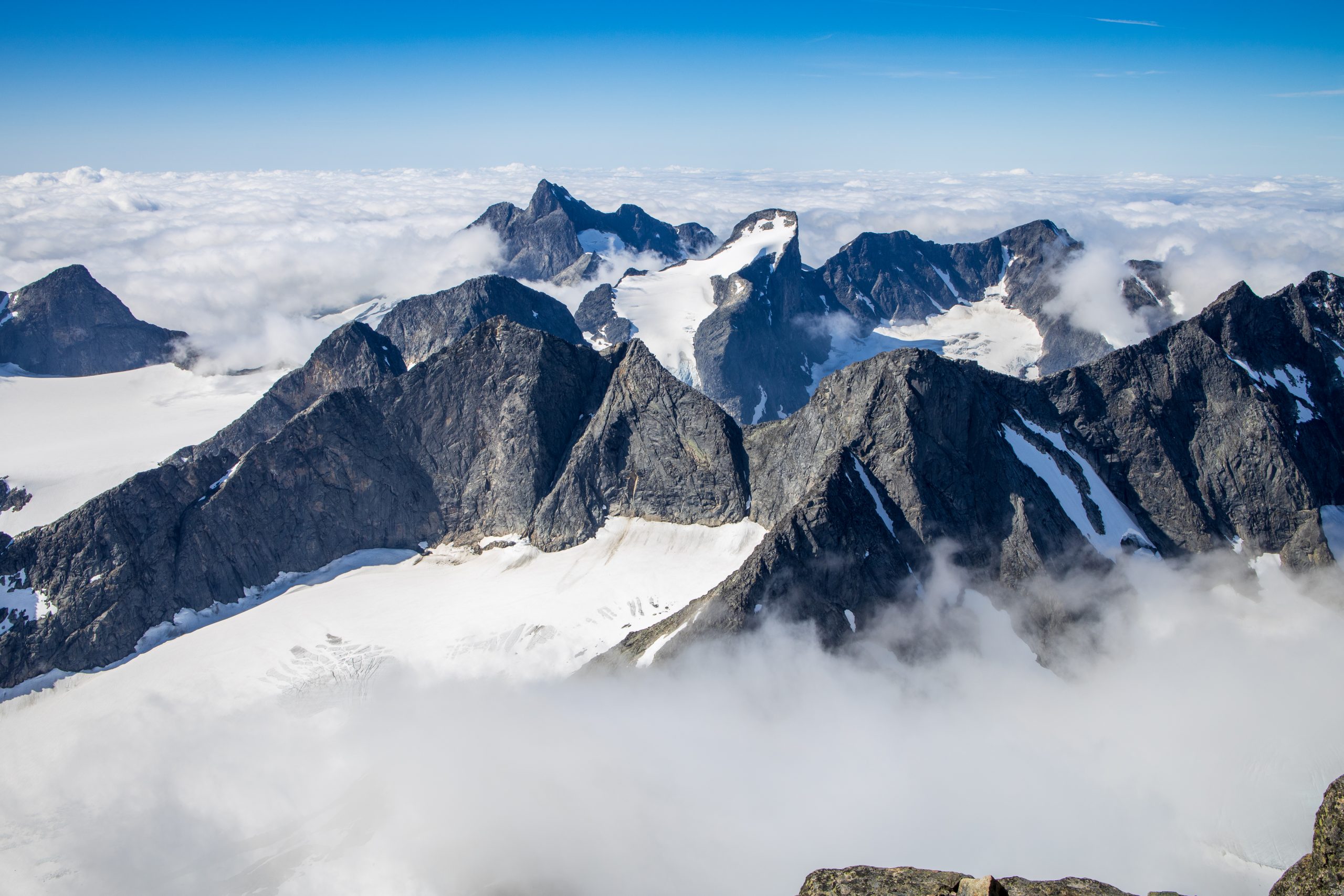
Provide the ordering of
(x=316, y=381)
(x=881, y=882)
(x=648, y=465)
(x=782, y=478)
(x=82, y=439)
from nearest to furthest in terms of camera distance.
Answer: (x=881, y=882), (x=782, y=478), (x=648, y=465), (x=316, y=381), (x=82, y=439)

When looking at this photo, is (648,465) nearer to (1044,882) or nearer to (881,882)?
(881,882)

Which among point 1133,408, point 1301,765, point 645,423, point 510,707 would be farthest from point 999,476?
point 510,707

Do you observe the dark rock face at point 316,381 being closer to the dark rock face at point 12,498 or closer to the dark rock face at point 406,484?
the dark rock face at point 12,498

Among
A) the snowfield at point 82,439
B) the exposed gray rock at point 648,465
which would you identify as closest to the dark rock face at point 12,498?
the snowfield at point 82,439

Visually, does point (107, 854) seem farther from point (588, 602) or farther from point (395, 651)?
point (588, 602)

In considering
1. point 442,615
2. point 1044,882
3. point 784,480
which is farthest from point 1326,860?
point 442,615

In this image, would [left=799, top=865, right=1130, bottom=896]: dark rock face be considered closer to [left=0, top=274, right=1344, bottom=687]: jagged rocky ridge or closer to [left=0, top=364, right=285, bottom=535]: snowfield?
[left=0, top=274, right=1344, bottom=687]: jagged rocky ridge
